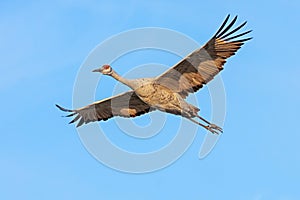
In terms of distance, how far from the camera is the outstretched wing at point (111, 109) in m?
32.0

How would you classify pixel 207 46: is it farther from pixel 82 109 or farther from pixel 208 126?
pixel 82 109

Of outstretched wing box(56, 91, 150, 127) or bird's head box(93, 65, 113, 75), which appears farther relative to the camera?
outstretched wing box(56, 91, 150, 127)

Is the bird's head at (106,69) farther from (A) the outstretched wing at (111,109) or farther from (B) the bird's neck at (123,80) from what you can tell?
(A) the outstretched wing at (111,109)

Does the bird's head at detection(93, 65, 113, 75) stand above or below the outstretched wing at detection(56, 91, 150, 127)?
above

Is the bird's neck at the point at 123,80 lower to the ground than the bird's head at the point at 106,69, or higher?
lower

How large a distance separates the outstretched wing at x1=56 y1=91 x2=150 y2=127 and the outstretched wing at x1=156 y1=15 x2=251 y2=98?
1939 mm

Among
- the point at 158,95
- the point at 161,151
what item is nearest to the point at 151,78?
the point at 158,95

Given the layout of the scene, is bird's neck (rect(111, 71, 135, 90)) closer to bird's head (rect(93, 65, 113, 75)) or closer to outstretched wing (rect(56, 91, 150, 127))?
bird's head (rect(93, 65, 113, 75))

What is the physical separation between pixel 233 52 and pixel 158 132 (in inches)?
156

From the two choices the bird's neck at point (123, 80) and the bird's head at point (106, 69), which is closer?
the bird's neck at point (123, 80)

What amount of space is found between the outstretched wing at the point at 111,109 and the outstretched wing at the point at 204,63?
1.94 m

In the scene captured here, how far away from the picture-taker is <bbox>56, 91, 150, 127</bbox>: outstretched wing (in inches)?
1258

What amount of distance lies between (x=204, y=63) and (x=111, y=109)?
457cm

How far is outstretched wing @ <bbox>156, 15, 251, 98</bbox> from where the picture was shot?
97.2 ft
